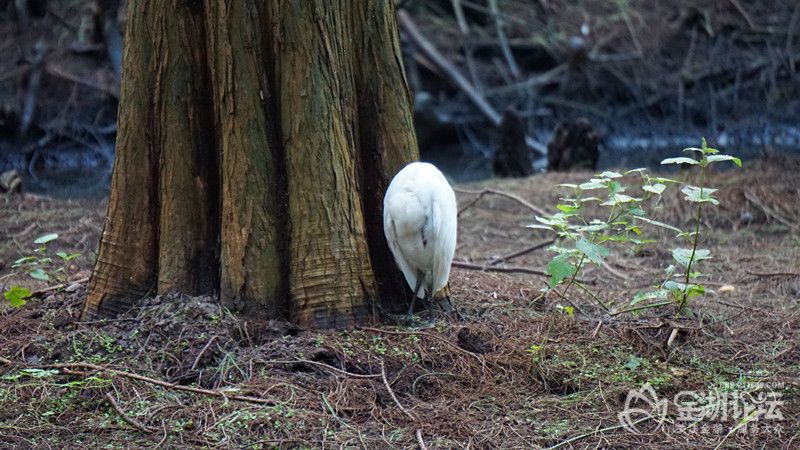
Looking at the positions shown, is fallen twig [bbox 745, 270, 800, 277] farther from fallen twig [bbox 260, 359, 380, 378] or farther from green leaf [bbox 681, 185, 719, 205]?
fallen twig [bbox 260, 359, 380, 378]

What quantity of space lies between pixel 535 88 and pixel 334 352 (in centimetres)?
1292

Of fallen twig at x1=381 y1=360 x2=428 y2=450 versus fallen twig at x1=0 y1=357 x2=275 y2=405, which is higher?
fallen twig at x1=0 y1=357 x2=275 y2=405

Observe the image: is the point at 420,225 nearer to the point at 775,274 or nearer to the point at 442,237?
the point at 442,237

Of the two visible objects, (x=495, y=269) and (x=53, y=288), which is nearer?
(x=53, y=288)

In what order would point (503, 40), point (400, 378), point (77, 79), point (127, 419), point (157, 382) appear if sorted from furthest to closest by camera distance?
point (503, 40) → point (77, 79) → point (400, 378) → point (157, 382) → point (127, 419)

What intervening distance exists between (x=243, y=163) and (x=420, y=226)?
94cm

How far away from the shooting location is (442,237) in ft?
15.0

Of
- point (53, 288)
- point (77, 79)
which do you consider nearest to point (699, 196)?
point (53, 288)

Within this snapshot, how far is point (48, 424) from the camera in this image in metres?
3.57

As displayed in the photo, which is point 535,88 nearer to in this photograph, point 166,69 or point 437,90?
point 437,90

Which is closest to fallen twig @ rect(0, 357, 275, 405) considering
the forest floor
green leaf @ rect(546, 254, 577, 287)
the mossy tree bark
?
the forest floor
